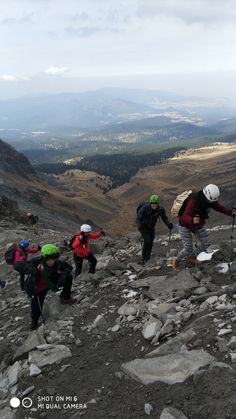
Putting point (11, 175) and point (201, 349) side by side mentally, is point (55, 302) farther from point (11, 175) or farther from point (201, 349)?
point (11, 175)

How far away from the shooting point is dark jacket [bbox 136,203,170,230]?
16.1 metres

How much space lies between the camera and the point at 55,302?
45.5 feet

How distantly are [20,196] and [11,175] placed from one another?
3741cm

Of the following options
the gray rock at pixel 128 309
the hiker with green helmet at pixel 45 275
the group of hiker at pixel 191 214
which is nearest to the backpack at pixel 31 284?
the hiker with green helmet at pixel 45 275

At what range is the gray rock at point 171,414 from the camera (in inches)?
274

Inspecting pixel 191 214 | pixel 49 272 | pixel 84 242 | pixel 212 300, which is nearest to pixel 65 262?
pixel 49 272

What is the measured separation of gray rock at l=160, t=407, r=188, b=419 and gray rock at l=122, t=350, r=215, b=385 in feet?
2.72

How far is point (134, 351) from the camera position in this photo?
9.80 meters

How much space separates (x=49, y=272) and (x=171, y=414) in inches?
237

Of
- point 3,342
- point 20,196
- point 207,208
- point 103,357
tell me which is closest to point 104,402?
point 103,357

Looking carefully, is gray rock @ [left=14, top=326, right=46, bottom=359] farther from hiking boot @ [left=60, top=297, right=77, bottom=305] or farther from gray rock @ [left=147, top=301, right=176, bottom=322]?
gray rock @ [left=147, top=301, right=176, bottom=322]

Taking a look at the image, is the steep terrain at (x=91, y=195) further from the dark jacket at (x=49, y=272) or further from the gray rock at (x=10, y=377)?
the gray rock at (x=10, y=377)

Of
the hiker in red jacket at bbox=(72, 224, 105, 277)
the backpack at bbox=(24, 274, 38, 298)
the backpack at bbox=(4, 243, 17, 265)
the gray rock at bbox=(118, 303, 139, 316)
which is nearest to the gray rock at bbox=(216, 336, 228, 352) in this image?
the gray rock at bbox=(118, 303, 139, 316)

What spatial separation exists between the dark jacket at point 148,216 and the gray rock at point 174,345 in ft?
23.8
